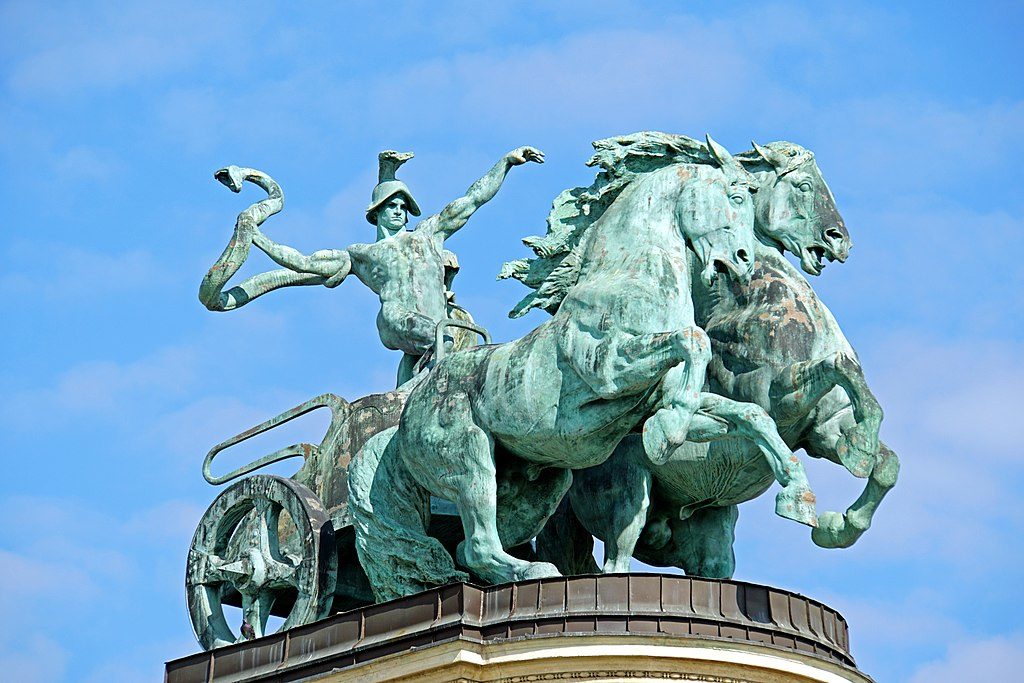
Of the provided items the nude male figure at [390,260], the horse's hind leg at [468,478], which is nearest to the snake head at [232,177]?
the nude male figure at [390,260]

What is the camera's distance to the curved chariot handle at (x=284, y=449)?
25.9 metres

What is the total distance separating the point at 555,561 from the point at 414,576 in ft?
5.80

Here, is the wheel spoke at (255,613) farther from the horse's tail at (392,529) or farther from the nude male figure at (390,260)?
the nude male figure at (390,260)

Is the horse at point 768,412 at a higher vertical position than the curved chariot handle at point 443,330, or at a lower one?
lower

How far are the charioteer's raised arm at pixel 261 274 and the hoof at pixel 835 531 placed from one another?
289 inches

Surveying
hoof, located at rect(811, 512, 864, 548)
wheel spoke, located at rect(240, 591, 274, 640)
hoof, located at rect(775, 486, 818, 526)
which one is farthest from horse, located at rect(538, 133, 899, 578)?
wheel spoke, located at rect(240, 591, 274, 640)

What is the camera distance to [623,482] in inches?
925

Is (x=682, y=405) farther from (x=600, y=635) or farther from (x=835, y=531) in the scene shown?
(x=600, y=635)

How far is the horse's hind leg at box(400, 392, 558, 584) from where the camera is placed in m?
22.5

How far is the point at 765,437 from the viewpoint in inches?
845

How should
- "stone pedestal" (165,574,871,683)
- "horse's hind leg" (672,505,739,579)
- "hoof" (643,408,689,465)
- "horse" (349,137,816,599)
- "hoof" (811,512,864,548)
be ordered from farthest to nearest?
1. "horse's hind leg" (672,505,739,579)
2. "hoof" (811,512,864,548)
3. "horse" (349,137,816,599)
4. "hoof" (643,408,689,465)
5. "stone pedestal" (165,574,871,683)

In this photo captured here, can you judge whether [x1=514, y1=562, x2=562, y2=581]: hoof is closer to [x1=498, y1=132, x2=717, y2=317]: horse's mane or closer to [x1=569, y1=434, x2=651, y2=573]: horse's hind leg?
[x1=569, y1=434, x2=651, y2=573]: horse's hind leg

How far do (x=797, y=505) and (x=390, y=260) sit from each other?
24.2 feet

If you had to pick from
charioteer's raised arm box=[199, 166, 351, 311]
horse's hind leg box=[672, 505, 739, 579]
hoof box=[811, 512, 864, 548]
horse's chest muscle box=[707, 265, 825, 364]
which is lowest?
hoof box=[811, 512, 864, 548]
